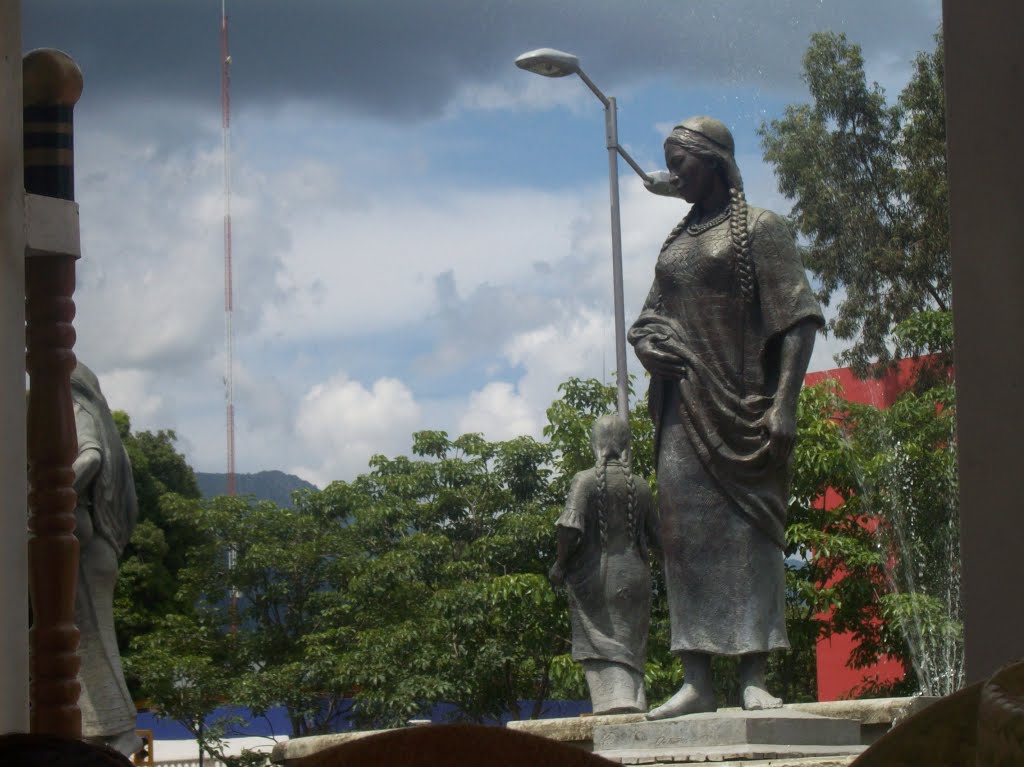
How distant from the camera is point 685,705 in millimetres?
4820

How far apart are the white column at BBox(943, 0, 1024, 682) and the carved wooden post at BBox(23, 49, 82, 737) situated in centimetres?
111

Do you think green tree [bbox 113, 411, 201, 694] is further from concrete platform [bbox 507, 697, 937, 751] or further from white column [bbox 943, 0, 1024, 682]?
white column [bbox 943, 0, 1024, 682]

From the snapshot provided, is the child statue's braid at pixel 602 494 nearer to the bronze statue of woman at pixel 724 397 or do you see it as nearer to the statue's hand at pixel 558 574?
the statue's hand at pixel 558 574

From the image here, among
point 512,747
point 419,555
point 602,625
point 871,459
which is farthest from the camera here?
point 419,555

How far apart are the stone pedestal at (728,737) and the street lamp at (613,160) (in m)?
8.38

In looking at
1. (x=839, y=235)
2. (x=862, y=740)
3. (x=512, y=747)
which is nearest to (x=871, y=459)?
(x=839, y=235)

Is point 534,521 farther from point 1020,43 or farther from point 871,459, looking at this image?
point 1020,43

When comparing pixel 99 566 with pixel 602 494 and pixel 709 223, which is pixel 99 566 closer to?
pixel 602 494

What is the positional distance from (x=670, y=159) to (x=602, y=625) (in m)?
2.14

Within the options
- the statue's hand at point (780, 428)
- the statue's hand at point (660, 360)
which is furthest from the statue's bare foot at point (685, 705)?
the statue's hand at point (660, 360)

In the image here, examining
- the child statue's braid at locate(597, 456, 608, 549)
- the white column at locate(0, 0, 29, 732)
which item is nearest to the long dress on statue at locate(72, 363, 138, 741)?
the child statue's braid at locate(597, 456, 608, 549)

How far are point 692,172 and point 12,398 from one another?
372 centimetres

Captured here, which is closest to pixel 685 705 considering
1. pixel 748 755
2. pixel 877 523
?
pixel 748 755

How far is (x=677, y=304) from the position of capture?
515 cm
